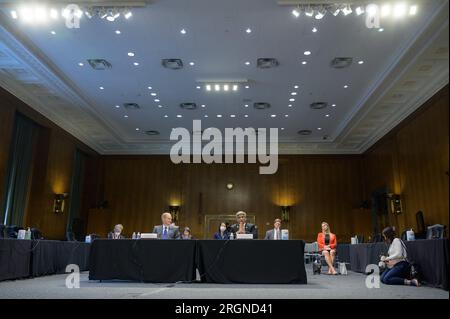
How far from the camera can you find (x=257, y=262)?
18.9 feet

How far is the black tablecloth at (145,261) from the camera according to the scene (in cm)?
584

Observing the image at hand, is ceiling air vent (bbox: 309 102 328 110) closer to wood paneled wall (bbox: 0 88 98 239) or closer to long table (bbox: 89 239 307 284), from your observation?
long table (bbox: 89 239 307 284)

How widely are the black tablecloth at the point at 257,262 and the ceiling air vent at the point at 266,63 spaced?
4848 mm

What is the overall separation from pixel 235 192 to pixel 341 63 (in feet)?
27.3

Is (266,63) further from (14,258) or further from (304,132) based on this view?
(14,258)

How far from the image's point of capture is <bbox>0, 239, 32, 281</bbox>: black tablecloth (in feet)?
20.8

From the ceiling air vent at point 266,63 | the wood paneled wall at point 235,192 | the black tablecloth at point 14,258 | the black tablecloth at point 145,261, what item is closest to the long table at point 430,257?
the black tablecloth at point 145,261

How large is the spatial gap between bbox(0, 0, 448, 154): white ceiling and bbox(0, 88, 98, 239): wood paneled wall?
0.39 meters

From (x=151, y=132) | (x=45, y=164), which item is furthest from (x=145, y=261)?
(x=151, y=132)

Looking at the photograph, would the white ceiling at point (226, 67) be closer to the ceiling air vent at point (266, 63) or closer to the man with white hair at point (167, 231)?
the ceiling air vent at point (266, 63)

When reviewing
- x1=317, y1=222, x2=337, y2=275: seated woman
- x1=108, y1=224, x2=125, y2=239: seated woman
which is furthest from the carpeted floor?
x1=317, y1=222, x2=337, y2=275: seated woman

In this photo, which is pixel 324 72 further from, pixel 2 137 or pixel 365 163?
pixel 2 137
